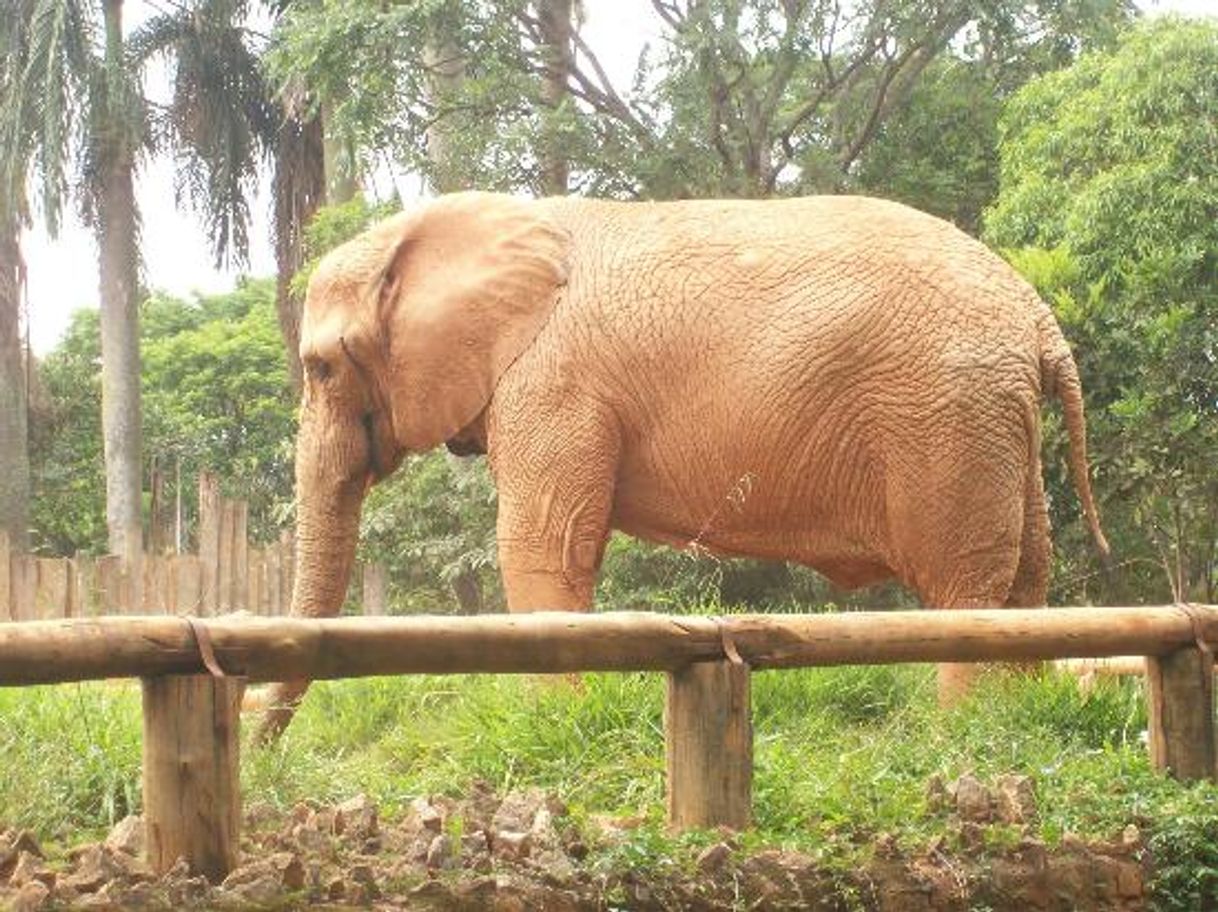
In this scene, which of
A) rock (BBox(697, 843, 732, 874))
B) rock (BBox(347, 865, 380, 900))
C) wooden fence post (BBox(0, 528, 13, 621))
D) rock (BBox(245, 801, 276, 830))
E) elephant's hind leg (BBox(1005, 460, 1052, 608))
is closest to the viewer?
rock (BBox(347, 865, 380, 900))

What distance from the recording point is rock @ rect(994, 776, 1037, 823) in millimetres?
4758

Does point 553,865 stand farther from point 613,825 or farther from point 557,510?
point 557,510

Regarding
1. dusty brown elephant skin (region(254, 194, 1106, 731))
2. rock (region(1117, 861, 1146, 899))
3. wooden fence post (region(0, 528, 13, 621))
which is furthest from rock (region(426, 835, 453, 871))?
wooden fence post (region(0, 528, 13, 621))

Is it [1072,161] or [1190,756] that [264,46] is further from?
[1190,756]

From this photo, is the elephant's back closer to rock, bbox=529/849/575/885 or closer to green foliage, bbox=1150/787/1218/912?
green foliage, bbox=1150/787/1218/912

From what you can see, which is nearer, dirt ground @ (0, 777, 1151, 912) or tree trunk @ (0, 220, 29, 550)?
dirt ground @ (0, 777, 1151, 912)

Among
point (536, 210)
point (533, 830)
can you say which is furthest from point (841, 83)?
point (533, 830)

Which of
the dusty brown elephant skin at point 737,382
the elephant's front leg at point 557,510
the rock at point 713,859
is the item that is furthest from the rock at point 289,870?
the elephant's front leg at point 557,510

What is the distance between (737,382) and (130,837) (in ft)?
11.5

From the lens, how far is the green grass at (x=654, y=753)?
15.2 ft

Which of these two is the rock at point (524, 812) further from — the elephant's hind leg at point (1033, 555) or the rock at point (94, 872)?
the elephant's hind leg at point (1033, 555)

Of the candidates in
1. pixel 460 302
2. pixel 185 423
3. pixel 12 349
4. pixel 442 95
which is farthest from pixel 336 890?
pixel 185 423

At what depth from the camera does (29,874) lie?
347 centimetres

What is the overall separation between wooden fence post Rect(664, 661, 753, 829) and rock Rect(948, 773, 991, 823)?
0.66 metres
